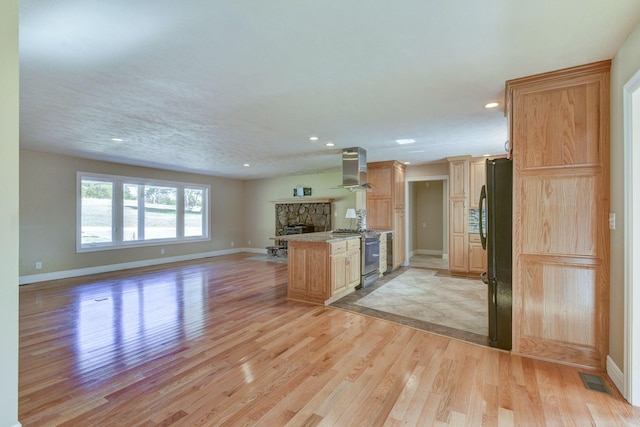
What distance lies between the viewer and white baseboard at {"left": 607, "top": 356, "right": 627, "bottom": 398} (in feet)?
7.09

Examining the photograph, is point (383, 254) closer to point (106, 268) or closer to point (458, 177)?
point (458, 177)

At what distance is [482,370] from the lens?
2.50 meters

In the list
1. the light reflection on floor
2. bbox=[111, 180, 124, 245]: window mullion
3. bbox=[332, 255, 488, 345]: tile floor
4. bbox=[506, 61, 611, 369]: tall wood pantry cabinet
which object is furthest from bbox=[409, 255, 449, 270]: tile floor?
bbox=[111, 180, 124, 245]: window mullion

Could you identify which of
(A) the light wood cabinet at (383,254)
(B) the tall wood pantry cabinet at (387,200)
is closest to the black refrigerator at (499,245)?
(A) the light wood cabinet at (383,254)

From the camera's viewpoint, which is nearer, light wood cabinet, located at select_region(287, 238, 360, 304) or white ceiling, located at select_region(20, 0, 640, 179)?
white ceiling, located at select_region(20, 0, 640, 179)

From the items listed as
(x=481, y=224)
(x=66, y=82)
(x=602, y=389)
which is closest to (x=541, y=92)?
(x=481, y=224)

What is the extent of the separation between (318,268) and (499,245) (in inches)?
91.0

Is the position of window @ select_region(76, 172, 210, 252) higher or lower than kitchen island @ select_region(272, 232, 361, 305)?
higher

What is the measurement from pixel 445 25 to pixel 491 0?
28 cm

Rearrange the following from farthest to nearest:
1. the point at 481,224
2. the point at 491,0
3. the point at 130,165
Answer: the point at 130,165 → the point at 481,224 → the point at 491,0

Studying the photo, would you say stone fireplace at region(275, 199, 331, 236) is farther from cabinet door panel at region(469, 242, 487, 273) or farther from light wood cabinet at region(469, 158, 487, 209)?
cabinet door panel at region(469, 242, 487, 273)

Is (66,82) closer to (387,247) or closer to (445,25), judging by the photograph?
(445,25)

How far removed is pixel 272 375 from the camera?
243cm

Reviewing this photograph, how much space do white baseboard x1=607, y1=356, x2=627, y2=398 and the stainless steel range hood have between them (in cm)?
391
